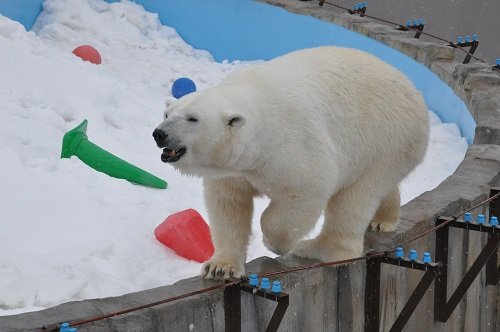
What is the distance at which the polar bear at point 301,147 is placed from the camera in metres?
3.11

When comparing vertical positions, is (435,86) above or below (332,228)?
above

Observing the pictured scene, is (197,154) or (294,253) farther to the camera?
(294,253)

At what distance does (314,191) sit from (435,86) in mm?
A: 5192

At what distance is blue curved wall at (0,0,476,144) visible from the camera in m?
9.78

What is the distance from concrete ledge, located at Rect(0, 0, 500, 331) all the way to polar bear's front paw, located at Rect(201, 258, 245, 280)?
4 cm

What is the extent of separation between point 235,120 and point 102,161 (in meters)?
3.29

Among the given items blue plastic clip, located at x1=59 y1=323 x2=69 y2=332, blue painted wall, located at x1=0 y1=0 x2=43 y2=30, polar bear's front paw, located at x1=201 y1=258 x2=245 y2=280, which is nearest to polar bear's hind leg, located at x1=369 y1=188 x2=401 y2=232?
polar bear's front paw, located at x1=201 y1=258 x2=245 y2=280

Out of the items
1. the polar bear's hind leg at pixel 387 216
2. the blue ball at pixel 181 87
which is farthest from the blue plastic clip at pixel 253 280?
the blue ball at pixel 181 87

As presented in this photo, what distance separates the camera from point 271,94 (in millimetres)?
3357

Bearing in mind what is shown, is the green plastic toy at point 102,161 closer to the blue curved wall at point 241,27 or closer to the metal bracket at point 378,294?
the metal bracket at point 378,294

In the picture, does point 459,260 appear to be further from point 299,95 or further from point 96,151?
point 96,151

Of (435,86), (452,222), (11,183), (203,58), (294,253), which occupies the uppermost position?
(203,58)

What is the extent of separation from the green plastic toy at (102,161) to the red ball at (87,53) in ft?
9.64

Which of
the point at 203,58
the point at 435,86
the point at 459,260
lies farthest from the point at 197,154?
the point at 203,58
